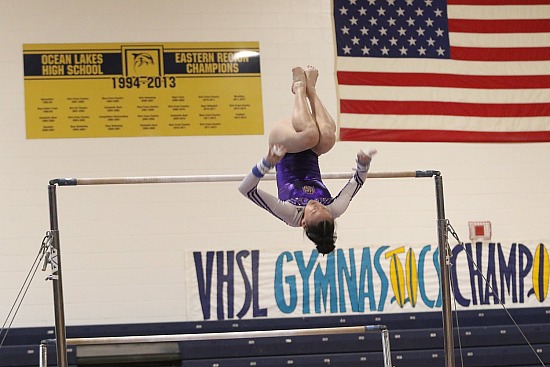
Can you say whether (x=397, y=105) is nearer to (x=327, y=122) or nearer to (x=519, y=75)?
(x=519, y=75)

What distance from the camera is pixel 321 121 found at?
242 inches

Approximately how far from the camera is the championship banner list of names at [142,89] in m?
9.70

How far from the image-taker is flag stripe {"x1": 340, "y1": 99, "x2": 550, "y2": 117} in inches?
400

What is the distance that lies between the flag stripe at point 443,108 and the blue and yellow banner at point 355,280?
1.59 m

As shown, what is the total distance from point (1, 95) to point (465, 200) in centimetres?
551

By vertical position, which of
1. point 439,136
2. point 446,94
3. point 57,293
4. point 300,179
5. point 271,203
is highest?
point 446,94

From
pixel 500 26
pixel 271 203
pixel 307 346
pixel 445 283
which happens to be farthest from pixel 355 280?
pixel 271 203

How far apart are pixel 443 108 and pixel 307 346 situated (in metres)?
3.30

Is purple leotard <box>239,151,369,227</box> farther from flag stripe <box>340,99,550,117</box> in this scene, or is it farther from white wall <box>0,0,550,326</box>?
flag stripe <box>340,99,550,117</box>

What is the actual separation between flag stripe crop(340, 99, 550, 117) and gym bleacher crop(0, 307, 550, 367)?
241 cm

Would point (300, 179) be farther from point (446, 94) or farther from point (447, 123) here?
point (446, 94)

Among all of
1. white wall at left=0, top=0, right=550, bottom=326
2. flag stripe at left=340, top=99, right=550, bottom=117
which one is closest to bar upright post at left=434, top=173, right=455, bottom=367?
white wall at left=0, top=0, right=550, bottom=326

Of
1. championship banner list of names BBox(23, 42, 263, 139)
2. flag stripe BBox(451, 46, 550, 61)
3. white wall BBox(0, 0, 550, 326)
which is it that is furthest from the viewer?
flag stripe BBox(451, 46, 550, 61)

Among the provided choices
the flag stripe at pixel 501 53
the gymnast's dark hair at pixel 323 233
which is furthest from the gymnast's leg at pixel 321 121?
the flag stripe at pixel 501 53
